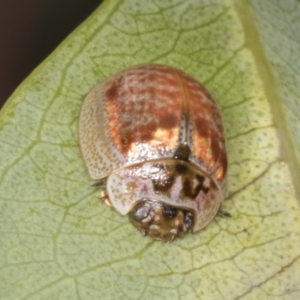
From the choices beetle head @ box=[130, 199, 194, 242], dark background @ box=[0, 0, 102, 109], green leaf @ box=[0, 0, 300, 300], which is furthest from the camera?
dark background @ box=[0, 0, 102, 109]

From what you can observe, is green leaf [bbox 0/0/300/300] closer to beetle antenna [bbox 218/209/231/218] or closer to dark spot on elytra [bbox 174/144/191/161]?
beetle antenna [bbox 218/209/231/218]

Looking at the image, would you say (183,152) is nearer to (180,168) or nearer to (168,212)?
(180,168)

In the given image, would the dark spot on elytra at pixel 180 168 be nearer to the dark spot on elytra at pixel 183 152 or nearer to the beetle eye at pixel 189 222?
the dark spot on elytra at pixel 183 152

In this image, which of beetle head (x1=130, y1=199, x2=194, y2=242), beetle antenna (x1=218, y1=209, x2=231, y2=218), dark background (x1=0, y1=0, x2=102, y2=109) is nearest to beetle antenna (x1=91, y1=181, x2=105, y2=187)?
beetle head (x1=130, y1=199, x2=194, y2=242)

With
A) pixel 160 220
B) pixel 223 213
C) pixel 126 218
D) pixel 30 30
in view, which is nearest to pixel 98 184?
pixel 126 218

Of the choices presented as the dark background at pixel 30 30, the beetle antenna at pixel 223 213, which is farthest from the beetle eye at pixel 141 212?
the dark background at pixel 30 30

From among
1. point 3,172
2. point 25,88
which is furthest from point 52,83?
point 3,172

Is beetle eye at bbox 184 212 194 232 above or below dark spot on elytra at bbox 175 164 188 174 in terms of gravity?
below

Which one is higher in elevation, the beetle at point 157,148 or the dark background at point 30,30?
the dark background at point 30,30
